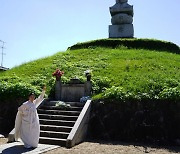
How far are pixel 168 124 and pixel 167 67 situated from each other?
6.41m

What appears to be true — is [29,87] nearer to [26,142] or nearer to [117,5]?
[26,142]

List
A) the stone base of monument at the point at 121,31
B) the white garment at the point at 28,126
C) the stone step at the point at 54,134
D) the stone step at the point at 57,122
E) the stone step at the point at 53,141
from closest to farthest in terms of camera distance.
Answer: the white garment at the point at 28,126 < the stone step at the point at 53,141 < the stone step at the point at 54,134 < the stone step at the point at 57,122 < the stone base of monument at the point at 121,31

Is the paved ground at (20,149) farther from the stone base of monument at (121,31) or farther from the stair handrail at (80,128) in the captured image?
the stone base of monument at (121,31)

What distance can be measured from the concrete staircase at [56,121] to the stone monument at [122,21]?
1702 cm

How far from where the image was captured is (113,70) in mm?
17953

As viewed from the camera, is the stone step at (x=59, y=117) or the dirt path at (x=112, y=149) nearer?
the dirt path at (x=112, y=149)

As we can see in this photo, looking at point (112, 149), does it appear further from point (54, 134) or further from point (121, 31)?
point (121, 31)

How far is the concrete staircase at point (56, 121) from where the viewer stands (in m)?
11.0

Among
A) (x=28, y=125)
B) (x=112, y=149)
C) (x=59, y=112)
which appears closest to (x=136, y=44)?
(x=59, y=112)

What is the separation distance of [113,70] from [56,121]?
678 centimetres

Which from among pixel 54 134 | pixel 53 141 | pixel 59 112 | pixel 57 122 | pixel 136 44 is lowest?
pixel 53 141

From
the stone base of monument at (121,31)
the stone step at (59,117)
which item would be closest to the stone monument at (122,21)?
the stone base of monument at (121,31)

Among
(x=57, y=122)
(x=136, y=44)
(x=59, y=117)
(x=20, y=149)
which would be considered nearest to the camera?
(x=20, y=149)

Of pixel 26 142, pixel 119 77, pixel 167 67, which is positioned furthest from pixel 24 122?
pixel 167 67
